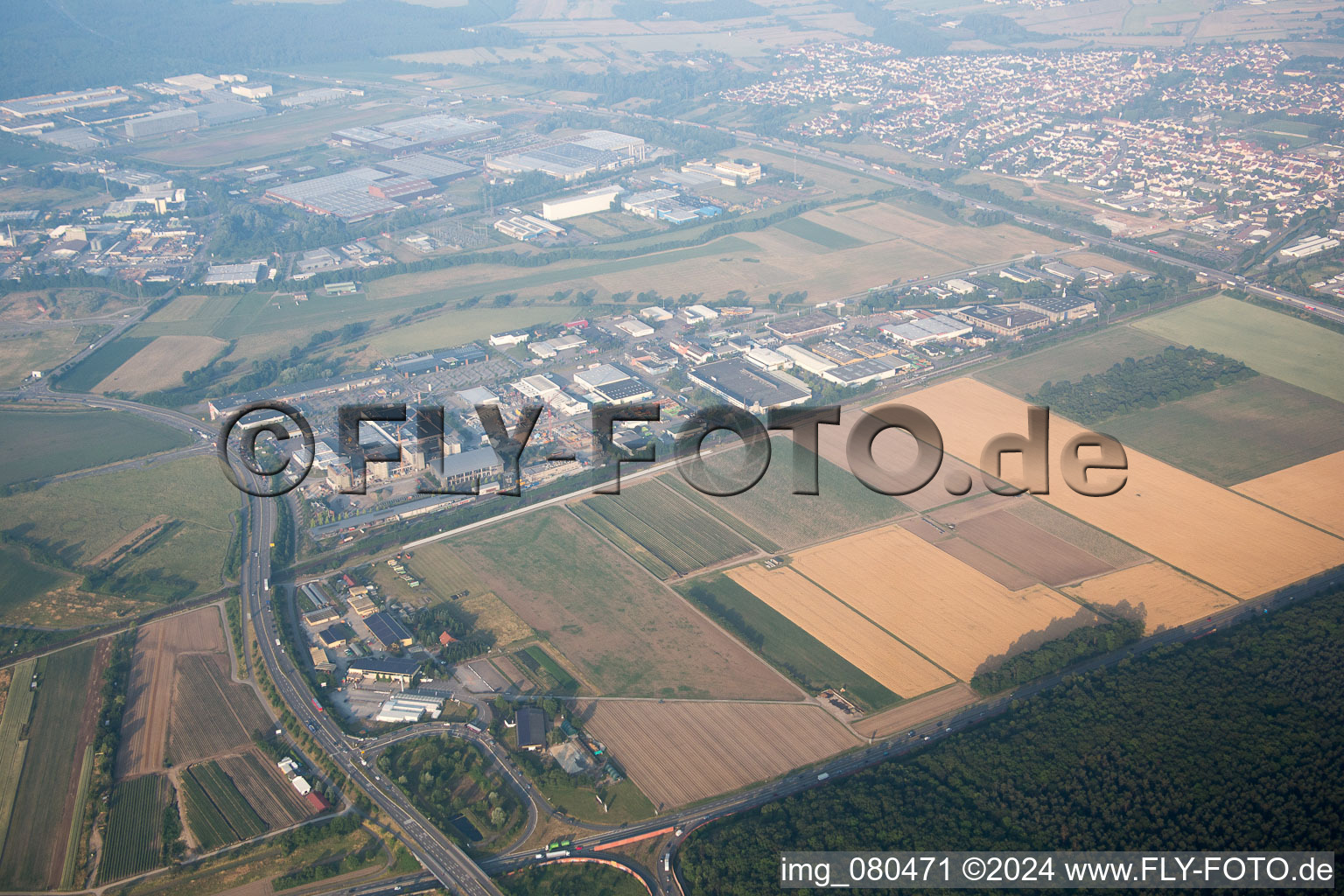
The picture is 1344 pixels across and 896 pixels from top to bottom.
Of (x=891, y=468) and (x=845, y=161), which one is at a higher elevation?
(x=845, y=161)

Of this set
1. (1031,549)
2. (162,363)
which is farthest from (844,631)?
(162,363)

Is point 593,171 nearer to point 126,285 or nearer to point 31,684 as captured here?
point 126,285

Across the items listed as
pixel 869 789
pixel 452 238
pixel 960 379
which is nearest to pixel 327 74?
pixel 452 238

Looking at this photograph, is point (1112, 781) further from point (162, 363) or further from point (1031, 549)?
point (162, 363)

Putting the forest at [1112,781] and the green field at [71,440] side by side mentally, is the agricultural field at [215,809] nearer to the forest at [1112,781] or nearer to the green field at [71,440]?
the forest at [1112,781]

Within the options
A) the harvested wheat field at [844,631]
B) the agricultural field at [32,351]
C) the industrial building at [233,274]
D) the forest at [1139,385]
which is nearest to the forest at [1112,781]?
the harvested wheat field at [844,631]

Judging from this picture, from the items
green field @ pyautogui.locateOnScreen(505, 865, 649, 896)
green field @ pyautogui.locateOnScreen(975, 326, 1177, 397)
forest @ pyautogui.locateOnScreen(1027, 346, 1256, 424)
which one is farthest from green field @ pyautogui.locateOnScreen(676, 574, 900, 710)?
green field @ pyautogui.locateOnScreen(975, 326, 1177, 397)

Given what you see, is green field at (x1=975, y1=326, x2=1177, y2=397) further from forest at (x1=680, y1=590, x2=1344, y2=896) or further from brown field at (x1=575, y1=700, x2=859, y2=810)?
brown field at (x1=575, y1=700, x2=859, y2=810)
